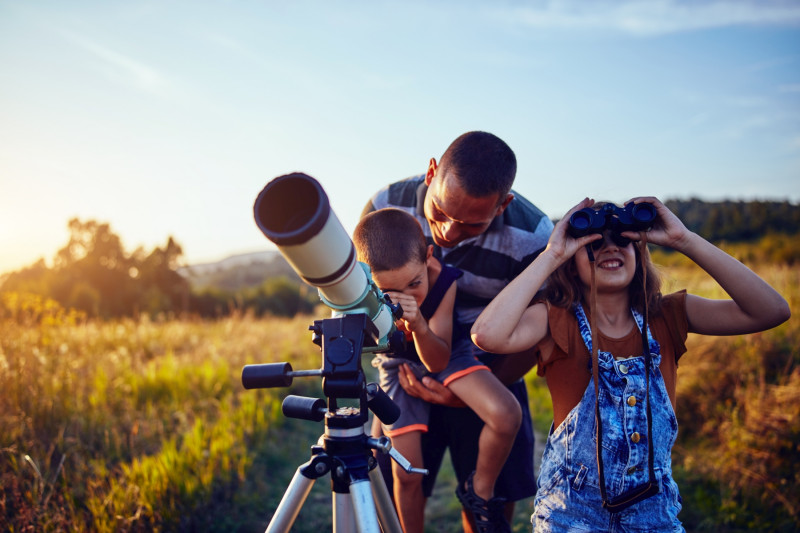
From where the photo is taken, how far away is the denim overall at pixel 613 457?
2.03 metres

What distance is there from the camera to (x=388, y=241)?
2475 mm

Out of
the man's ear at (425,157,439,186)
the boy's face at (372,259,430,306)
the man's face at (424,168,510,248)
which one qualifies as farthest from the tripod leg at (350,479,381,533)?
the man's ear at (425,157,439,186)

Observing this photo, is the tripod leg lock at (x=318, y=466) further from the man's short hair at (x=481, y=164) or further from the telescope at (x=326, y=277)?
the man's short hair at (x=481, y=164)

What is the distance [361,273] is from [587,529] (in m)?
1.30

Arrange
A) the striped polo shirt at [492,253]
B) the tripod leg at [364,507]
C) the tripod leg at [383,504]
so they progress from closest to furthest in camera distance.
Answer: the tripod leg at [364,507] → the tripod leg at [383,504] → the striped polo shirt at [492,253]

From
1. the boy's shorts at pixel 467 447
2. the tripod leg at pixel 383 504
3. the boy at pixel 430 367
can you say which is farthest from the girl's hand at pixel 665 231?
the tripod leg at pixel 383 504

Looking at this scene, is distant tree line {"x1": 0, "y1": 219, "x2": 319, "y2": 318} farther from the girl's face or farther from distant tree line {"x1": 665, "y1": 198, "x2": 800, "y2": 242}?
the girl's face

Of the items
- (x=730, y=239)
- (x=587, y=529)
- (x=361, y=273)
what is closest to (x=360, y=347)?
(x=361, y=273)

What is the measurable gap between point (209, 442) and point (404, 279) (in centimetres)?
268

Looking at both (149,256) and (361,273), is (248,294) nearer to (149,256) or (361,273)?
(149,256)

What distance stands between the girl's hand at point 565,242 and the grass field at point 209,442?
58.5 inches

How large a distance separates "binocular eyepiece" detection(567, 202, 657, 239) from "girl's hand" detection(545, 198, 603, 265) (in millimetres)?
33

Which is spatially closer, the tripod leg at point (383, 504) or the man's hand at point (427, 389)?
the tripod leg at point (383, 504)

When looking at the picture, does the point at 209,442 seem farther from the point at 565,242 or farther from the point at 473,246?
the point at 565,242
